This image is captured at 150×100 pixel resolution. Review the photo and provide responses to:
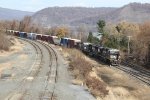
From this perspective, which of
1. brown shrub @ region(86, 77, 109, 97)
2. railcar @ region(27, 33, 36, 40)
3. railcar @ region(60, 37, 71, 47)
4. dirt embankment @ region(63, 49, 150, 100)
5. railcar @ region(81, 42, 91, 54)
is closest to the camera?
brown shrub @ region(86, 77, 109, 97)

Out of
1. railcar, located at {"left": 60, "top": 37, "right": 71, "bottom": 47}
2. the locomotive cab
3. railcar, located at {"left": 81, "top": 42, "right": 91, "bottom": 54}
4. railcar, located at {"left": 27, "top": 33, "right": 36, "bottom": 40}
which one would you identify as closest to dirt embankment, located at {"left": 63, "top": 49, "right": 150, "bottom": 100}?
the locomotive cab

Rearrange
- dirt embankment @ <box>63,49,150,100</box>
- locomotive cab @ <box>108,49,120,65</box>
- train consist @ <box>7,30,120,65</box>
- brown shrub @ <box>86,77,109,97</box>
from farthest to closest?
train consist @ <box>7,30,120,65</box> → locomotive cab @ <box>108,49,120,65</box> → dirt embankment @ <box>63,49,150,100</box> → brown shrub @ <box>86,77,109,97</box>

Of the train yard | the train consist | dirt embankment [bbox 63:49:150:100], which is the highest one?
the train consist

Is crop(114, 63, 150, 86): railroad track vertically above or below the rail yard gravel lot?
below

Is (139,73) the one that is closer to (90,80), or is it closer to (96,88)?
(90,80)

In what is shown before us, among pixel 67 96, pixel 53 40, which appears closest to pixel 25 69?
pixel 67 96

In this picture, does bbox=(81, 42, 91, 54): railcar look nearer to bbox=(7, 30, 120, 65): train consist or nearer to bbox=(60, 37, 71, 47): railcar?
bbox=(7, 30, 120, 65): train consist

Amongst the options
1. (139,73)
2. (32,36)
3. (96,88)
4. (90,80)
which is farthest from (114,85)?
(32,36)

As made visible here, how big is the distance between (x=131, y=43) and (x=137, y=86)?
153 ft

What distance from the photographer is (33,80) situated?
39.0 m

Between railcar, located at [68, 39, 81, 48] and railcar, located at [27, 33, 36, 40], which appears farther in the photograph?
railcar, located at [27, 33, 36, 40]

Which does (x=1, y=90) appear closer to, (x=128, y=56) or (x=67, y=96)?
(x=67, y=96)

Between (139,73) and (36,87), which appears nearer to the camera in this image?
(36,87)

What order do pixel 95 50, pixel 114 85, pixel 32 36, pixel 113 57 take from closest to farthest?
1. pixel 114 85
2. pixel 113 57
3. pixel 95 50
4. pixel 32 36
